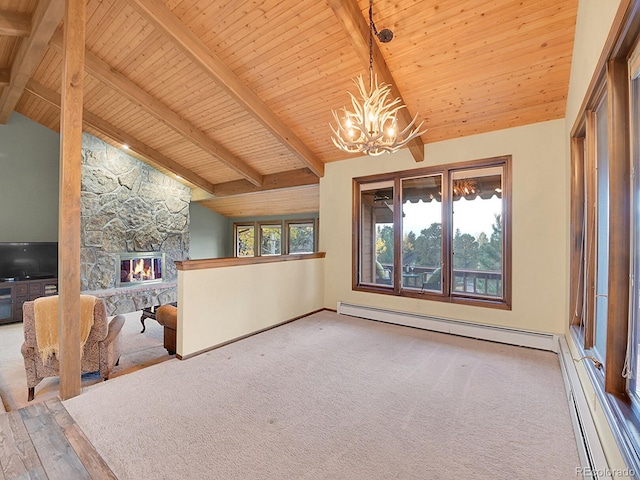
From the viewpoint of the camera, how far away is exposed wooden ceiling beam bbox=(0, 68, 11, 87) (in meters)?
4.53

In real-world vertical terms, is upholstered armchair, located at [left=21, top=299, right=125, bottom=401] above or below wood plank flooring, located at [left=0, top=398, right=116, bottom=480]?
above

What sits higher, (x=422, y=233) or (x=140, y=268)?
(x=422, y=233)

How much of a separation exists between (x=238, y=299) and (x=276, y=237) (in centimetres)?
538

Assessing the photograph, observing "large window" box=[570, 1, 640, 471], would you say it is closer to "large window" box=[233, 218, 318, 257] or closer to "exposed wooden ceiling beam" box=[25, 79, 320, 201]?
"exposed wooden ceiling beam" box=[25, 79, 320, 201]

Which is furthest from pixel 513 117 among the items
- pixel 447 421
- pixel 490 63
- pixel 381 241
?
pixel 447 421

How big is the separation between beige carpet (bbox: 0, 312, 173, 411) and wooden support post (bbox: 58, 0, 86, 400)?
599 millimetres

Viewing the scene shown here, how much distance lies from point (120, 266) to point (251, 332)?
4.19 m

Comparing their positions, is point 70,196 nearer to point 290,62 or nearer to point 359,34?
point 290,62

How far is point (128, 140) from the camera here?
19.4ft

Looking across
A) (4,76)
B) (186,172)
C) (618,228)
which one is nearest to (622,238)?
(618,228)

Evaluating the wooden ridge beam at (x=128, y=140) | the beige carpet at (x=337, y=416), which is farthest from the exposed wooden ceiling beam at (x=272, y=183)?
the beige carpet at (x=337, y=416)

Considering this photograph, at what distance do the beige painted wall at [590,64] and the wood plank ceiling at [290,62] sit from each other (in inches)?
11.3

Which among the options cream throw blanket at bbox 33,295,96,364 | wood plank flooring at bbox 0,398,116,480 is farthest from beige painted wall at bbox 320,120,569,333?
cream throw blanket at bbox 33,295,96,364

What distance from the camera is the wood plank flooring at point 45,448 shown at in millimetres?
1729
